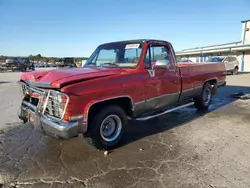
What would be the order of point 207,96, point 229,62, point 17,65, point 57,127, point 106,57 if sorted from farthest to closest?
point 17,65 → point 229,62 → point 207,96 → point 106,57 → point 57,127

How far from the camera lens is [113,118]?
13.4 feet

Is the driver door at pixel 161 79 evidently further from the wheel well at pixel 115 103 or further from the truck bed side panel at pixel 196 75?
the wheel well at pixel 115 103

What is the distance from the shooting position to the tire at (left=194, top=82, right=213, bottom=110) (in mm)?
6691

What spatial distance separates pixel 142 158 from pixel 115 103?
1.14 meters

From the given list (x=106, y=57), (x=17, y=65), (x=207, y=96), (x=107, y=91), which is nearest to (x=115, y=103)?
(x=107, y=91)

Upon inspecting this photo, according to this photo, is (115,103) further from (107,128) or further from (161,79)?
(161,79)

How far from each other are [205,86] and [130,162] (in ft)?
14.4

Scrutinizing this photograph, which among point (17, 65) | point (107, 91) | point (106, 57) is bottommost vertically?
point (107, 91)

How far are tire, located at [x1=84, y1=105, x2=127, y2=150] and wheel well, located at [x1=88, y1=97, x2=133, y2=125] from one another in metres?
0.10

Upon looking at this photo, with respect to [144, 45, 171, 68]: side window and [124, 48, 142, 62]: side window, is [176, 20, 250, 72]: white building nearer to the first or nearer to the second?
[144, 45, 171, 68]: side window

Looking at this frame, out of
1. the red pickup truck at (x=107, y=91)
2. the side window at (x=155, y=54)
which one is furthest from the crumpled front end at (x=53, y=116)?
the side window at (x=155, y=54)

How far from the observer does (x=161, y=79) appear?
4.73 m

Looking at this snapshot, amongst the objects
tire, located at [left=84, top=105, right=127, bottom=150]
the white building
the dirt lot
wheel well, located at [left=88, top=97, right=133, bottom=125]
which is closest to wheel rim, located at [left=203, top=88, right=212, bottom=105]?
the dirt lot

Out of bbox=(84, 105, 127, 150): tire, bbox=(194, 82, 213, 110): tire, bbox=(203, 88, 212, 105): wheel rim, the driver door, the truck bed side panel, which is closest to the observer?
bbox=(84, 105, 127, 150): tire
